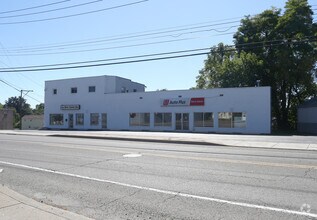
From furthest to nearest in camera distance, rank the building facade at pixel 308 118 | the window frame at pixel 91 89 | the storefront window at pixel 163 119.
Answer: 1. the window frame at pixel 91 89
2. the storefront window at pixel 163 119
3. the building facade at pixel 308 118

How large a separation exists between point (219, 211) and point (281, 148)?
11913 millimetres

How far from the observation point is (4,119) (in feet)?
226

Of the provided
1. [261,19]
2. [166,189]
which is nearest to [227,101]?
[261,19]

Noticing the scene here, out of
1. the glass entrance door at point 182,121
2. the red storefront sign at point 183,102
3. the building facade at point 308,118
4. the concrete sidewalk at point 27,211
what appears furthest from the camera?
the glass entrance door at point 182,121

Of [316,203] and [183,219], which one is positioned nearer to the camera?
[183,219]

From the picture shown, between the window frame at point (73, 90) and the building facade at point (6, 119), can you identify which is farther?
the building facade at point (6, 119)

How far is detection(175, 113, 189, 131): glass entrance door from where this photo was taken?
40.2 meters

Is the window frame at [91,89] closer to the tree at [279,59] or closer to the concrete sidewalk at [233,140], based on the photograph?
the tree at [279,59]

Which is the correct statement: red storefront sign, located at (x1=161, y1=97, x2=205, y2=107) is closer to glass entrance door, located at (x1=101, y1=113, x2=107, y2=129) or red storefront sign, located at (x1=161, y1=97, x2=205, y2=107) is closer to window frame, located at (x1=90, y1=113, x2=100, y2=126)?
glass entrance door, located at (x1=101, y1=113, x2=107, y2=129)

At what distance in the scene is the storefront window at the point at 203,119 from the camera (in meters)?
38.8

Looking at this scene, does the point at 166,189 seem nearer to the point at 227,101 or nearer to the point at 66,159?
the point at 66,159

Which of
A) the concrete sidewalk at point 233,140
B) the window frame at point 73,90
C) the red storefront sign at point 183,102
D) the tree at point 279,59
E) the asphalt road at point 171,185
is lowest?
the asphalt road at point 171,185

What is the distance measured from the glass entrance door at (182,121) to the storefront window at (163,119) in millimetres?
877

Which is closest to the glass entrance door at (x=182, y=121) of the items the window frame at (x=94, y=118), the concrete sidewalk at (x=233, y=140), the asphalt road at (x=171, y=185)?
the window frame at (x=94, y=118)
